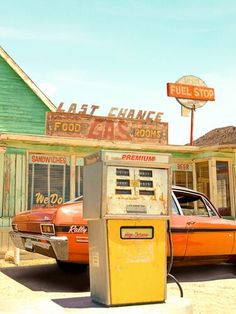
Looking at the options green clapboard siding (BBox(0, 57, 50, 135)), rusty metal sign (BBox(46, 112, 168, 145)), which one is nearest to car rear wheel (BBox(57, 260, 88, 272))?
rusty metal sign (BBox(46, 112, 168, 145))

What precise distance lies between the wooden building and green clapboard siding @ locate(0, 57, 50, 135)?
12.7 feet

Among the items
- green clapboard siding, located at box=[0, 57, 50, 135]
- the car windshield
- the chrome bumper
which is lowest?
the chrome bumper

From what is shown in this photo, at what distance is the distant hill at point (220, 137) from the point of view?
27.0 meters

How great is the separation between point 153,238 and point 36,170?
7.51 meters

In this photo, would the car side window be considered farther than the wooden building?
No

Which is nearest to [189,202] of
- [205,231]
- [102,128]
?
[205,231]

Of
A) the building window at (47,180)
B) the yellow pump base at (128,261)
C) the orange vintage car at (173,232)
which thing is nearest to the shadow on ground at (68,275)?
the orange vintage car at (173,232)

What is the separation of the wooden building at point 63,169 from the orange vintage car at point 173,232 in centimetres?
341

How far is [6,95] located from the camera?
53.6 ft

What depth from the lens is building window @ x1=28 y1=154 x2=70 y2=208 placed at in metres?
11.9

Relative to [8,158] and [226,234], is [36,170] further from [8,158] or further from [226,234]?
[226,234]

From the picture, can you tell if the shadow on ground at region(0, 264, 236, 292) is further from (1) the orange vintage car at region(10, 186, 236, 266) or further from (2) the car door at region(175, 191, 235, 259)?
(2) the car door at region(175, 191, 235, 259)

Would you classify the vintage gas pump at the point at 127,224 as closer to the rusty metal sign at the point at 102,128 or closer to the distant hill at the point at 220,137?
the rusty metal sign at the point at 102,128

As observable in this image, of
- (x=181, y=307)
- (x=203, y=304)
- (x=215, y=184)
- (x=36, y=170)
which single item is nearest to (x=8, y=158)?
(x=36, y=170)
